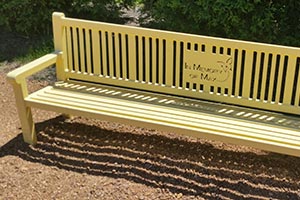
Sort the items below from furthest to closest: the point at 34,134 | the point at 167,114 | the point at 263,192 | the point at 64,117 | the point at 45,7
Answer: the point at 45,7 → the point at 64,117 → the point at 34,134 → the point at 167,114 → the point at 263,192

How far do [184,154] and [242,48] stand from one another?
111 centimetres

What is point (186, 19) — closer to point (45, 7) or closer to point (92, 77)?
point (92, 77)

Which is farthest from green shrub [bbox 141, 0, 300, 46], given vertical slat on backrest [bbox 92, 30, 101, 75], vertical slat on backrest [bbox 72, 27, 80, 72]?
vertical slat on backrest [bbox 72, 27, 80, 72]

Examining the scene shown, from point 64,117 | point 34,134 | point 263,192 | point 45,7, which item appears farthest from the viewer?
point 45,7

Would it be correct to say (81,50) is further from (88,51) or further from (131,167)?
(131,167)

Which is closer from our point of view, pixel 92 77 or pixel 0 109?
pixel 92 77

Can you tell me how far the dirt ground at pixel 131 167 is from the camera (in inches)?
167

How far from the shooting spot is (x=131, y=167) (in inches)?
179

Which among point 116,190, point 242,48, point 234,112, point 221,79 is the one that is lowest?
point 116,190

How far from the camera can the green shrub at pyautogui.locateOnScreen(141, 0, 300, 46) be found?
206 inches

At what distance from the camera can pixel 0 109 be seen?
5777mm

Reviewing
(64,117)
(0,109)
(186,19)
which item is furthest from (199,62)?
(0,109)

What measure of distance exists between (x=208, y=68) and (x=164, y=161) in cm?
92

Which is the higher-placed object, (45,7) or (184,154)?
(45,7)
